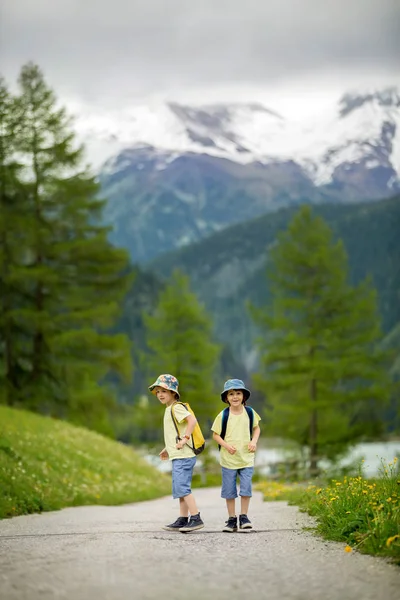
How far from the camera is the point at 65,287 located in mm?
31641

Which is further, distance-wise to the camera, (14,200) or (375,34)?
(14,200)

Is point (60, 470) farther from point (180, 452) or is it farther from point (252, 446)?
point (252, 446)

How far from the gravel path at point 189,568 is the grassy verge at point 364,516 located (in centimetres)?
15

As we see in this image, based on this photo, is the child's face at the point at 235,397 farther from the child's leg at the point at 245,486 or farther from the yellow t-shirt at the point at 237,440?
the child's leg at the point at 245,486

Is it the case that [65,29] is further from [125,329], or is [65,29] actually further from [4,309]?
[125,329]

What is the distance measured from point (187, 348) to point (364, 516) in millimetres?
30821

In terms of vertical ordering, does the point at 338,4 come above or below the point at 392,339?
below

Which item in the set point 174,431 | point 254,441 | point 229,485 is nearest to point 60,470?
point 174,431

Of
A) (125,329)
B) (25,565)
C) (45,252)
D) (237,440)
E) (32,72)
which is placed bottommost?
(25,565)

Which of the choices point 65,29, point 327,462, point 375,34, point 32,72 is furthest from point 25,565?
point 65,29

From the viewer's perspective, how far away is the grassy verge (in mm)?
6450

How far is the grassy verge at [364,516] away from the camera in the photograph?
6.45m

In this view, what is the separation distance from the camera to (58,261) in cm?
3180

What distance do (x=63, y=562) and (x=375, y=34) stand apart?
20191 millimetres
